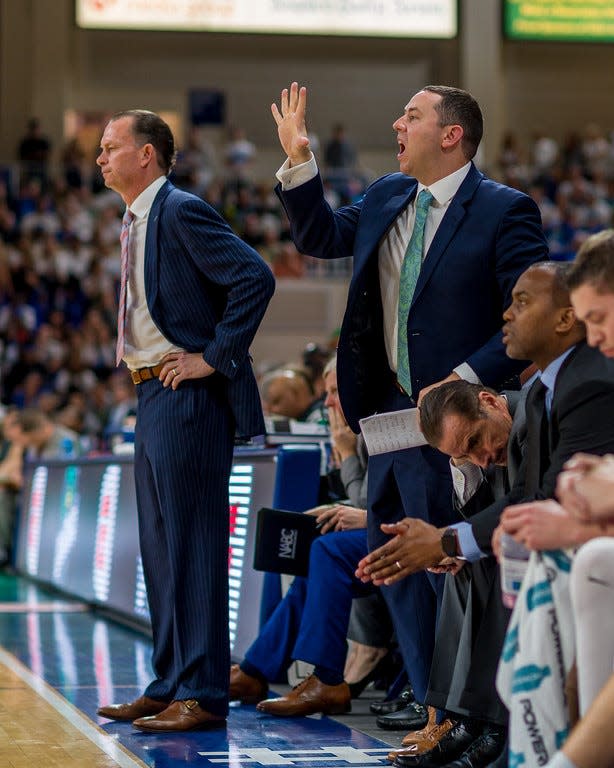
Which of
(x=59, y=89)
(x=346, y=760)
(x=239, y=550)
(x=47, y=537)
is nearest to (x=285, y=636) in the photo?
(x=239, y=550)

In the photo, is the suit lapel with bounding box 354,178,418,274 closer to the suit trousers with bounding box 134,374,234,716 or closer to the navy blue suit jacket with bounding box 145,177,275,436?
the navy blue suit jacket with bounding box 145,177,275,436

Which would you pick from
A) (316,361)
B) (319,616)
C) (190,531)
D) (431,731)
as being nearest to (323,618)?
(319,616)

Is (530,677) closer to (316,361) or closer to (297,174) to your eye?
(297,174)

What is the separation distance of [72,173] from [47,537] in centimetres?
1159

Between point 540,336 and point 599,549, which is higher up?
point 540,336

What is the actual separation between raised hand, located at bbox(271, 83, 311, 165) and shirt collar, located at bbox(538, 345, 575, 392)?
111 cm

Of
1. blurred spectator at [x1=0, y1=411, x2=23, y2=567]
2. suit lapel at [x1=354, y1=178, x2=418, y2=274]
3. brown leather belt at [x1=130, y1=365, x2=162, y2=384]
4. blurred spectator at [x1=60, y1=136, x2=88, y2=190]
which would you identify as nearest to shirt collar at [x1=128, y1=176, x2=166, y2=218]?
brown leather belt at [x1=130, y1=365, x2=162, y2=384]

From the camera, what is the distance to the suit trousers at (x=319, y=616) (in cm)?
511

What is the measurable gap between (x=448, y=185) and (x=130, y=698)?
2424mm

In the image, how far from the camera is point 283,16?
72.2ft

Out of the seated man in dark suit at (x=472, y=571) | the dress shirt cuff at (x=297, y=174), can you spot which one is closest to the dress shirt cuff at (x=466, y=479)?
the seated man in dark suit at (x=472, y=571)

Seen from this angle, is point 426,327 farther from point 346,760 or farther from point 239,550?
point 239,550

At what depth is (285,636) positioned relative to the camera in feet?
18.2

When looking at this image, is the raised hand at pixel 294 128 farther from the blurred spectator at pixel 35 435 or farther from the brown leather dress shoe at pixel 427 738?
the blurred spectator at pixel 35 435
